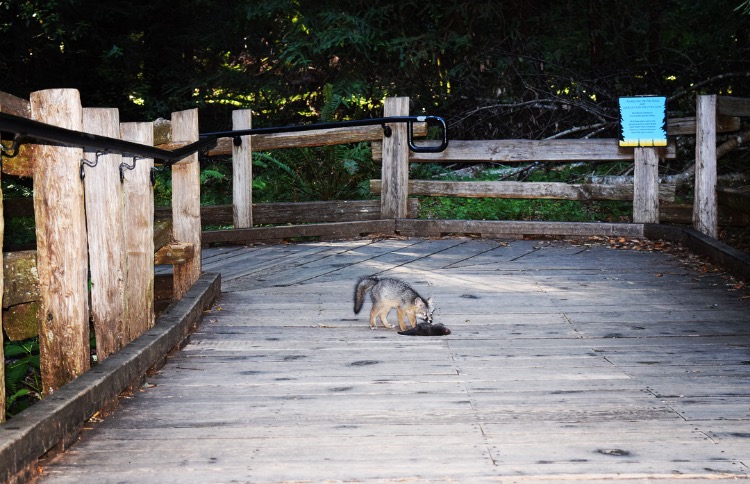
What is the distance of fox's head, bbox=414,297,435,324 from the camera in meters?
5.95

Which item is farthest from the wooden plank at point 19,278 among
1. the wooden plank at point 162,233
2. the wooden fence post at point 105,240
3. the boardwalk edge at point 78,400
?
the wooden plank at point 162,233

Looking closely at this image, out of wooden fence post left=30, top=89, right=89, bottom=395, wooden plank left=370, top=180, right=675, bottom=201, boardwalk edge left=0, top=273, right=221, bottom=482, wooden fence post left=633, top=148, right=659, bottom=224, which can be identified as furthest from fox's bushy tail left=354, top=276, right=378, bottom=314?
wooden fence post left=633, top=148, right=659, bottom=224

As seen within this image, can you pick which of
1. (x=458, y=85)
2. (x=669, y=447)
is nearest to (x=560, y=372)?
(x=669, y=447)

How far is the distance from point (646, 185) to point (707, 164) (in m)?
0.88

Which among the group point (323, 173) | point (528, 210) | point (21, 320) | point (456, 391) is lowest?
point (456, 391)

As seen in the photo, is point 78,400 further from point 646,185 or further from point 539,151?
point 646,185

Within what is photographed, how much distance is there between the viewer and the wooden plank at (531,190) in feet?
34.0

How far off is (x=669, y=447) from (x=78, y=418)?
7.59 feet

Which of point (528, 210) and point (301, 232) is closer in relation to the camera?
point (301, 232)

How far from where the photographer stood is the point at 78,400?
11.8ft

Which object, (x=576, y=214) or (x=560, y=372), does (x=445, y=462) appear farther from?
(x=576, y=214)

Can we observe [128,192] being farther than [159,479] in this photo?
Yes

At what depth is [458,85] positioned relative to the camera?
594 inches

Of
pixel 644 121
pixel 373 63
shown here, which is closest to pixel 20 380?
pixel 644 121
